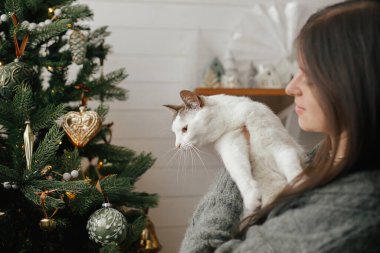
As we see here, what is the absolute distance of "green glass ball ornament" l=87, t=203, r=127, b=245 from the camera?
3.48ft

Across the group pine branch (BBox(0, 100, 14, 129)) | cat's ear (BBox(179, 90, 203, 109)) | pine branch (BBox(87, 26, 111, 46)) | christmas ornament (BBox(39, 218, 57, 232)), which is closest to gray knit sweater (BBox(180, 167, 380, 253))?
cat's ear (BBox(179, 90, 203, 109))

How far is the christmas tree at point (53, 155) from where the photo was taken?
3.43 feet

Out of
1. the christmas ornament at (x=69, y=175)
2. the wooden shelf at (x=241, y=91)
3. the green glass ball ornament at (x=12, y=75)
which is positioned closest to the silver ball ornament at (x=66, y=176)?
the christmas ornament at (x=69, y=175)

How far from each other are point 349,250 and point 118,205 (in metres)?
0.75

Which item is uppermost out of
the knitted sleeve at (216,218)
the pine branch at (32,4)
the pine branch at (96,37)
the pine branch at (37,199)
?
the pine branch at (32,4)

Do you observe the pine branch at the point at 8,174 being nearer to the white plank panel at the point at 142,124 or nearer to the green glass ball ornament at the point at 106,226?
the green glass ball ornament at the point at 106,226

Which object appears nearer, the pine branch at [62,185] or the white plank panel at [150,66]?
the pine branch at [62,185]

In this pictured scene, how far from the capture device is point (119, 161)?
1354 millimetres

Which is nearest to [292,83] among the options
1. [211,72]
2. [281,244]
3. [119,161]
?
[281,244]

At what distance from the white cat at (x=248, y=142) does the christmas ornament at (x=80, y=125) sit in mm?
382

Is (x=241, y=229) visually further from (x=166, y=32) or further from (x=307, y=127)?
(x=166, y=32)

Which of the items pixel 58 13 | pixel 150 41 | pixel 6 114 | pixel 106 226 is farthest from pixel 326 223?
pixel 150 41

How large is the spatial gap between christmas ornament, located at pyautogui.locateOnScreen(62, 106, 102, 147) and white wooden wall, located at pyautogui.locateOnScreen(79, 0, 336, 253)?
0.64m

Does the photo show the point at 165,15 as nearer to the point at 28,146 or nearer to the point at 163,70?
the point at 163,70
